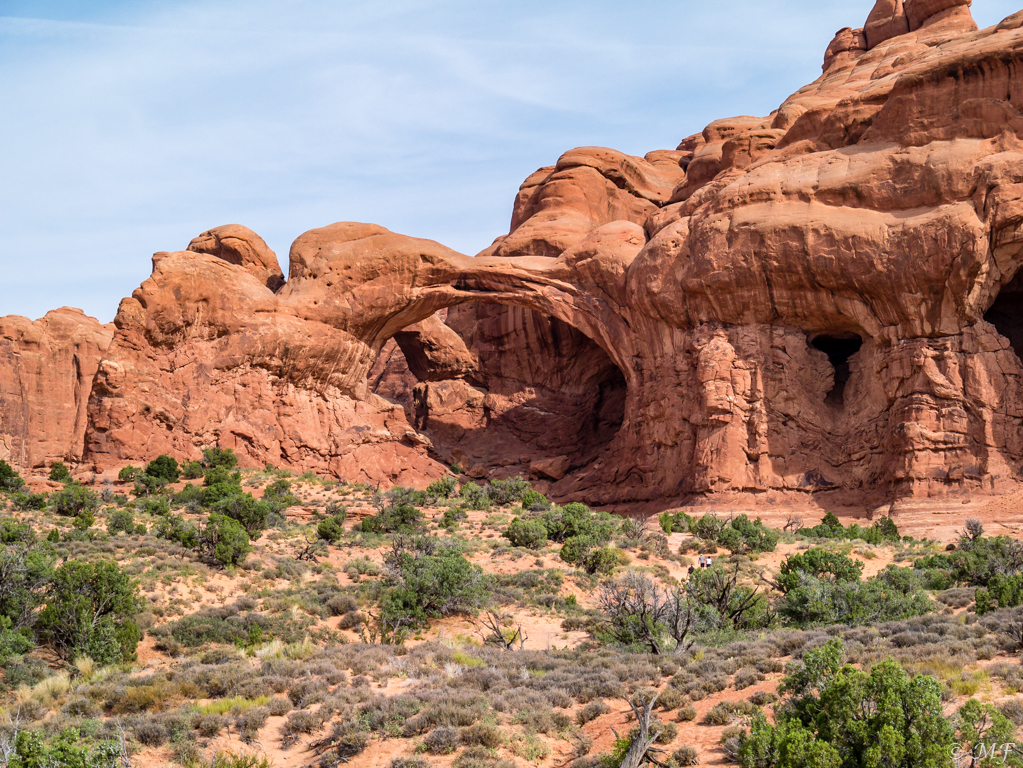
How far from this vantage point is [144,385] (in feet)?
106

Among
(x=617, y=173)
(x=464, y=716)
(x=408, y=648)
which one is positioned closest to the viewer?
(x=464, y=716)

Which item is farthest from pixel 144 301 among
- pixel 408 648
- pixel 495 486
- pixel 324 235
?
pixel 408 648

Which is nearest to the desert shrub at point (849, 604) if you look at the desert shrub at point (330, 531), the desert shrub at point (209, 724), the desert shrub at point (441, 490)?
the desert shrub at point (209, 724)

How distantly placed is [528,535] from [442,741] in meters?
12.7

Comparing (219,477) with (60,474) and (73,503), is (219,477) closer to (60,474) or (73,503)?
(73,503)

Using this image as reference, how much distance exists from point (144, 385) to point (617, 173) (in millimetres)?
24377

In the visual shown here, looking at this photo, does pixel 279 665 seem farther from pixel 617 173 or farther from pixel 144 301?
pixel 617 173

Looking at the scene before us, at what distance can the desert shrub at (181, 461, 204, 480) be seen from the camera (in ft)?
99.9

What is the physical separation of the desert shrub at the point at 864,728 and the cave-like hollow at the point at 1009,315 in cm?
2743

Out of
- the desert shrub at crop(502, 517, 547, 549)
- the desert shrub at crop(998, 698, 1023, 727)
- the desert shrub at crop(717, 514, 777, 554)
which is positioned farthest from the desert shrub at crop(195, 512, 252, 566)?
the desert shrub at crop(998, 698, 1023, 727)

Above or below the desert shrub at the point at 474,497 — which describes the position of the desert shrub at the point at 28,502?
above

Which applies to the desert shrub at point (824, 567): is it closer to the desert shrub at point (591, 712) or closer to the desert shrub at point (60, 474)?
the desert shrub at point (591, 712)

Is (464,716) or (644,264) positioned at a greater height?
(644,264)

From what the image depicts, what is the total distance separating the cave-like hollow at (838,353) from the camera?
1284 inches
